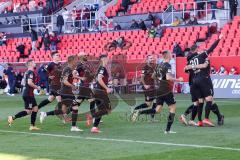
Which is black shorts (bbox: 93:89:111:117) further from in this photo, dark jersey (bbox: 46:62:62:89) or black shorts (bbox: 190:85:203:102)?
black shorts (bbox: 190:85:203:102)

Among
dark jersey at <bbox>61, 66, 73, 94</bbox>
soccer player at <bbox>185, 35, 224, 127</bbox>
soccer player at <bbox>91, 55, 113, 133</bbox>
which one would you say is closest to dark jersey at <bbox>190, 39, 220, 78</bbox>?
soccer player at <bbox>185, 35, 224, 127</bbox>

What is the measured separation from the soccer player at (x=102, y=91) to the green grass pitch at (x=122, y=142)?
0.42 meters

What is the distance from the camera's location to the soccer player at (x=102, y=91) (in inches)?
602

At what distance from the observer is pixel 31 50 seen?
145 ft

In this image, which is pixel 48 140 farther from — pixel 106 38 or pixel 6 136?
pixel 106 38

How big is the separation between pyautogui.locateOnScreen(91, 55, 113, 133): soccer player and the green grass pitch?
42 cm

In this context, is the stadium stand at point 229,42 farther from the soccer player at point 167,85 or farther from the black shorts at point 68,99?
the soccer player at point 167,85

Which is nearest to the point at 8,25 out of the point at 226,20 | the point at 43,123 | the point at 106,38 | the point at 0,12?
the point at 0,12

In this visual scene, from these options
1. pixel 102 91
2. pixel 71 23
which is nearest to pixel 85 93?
pixel 102 91

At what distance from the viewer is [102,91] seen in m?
15.5

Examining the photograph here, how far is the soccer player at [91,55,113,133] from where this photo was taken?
15.3 meters

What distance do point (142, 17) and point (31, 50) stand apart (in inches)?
337

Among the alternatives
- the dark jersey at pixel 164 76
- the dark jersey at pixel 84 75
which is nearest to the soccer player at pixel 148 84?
the dark jersey at pixel 84 75

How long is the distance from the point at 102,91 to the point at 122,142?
2.20m
